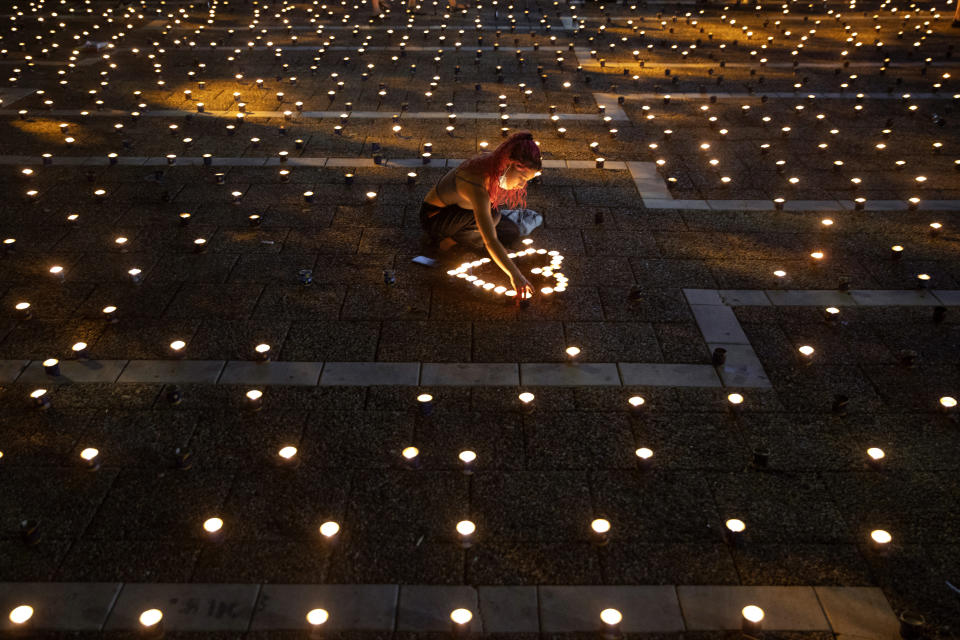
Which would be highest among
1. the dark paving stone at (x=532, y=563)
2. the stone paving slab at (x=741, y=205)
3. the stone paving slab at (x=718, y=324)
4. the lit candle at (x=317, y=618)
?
the lit candle at (x=317, y=618)

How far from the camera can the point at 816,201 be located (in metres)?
8.62

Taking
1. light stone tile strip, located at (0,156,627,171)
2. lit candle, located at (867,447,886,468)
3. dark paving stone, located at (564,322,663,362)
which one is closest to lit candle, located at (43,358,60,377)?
dark paving stone, located at (564,322,663,362)

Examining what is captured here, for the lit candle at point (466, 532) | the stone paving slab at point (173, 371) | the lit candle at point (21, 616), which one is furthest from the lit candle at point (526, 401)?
the lit candle at point (21, 616)

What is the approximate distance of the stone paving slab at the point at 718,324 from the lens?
607 cm

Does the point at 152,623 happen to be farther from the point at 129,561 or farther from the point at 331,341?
the point at 331,341

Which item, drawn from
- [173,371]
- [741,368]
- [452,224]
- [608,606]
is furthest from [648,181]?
[608,606]

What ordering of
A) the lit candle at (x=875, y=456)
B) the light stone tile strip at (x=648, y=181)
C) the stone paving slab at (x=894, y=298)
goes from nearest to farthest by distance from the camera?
the lit candle at (x=875, y=456)
the stone paving slab at (x=894, y=298)
the light stone tile strip at (x=648, y=181)

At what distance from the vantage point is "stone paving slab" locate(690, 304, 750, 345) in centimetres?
607

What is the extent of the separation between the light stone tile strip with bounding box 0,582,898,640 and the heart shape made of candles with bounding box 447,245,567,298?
3.18m

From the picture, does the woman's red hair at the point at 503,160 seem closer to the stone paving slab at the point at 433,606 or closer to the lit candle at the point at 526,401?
the lit candle at the point at 526,401

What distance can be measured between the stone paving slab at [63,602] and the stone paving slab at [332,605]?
2.79 ft

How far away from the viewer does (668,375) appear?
5.62 meters

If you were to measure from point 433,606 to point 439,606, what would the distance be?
1.3 inches

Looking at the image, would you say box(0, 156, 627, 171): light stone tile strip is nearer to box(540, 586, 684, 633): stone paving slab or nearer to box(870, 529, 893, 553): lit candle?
box(870, 529, 893, 553): lit candle
